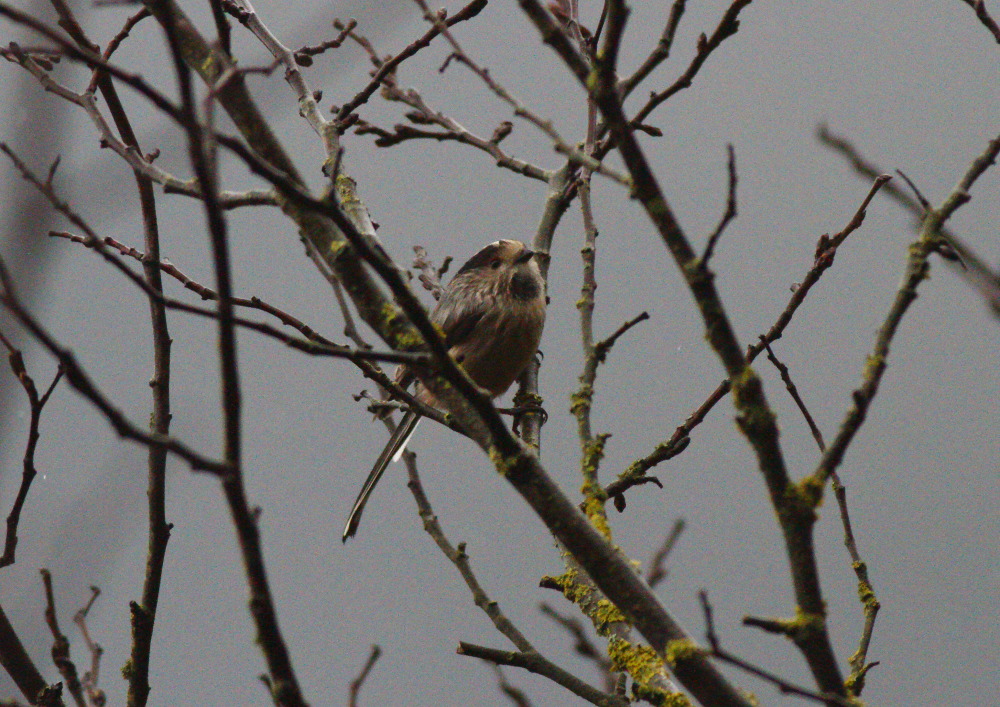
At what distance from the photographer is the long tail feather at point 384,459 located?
2941mm

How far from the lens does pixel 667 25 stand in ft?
6.58

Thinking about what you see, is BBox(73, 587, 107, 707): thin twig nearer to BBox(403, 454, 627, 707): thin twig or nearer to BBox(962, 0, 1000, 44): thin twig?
BBox(403, 454, 627, 707): thin twig

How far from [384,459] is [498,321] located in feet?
2.56

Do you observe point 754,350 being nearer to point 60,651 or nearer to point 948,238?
point 948,238

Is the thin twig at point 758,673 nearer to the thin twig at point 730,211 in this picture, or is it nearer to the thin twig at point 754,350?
the thin twig at point 730,211

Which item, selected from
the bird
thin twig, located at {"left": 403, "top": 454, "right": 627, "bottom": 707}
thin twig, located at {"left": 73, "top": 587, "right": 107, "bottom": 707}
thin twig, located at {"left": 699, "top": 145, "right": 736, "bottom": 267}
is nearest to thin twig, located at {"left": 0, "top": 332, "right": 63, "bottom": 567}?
thin twig, located at {"left": 73, "top": 587, "right": 107, "bottom": 707}

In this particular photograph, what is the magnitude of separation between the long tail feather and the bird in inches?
12.2

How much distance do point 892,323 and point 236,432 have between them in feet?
2.83

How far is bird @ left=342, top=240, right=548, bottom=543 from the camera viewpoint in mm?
3701

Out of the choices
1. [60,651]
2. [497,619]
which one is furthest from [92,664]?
[497,619]

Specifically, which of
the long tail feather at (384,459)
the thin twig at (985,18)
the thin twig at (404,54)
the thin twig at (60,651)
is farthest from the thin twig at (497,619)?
the thin twig at (985,18)

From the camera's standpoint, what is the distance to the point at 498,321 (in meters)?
3.71

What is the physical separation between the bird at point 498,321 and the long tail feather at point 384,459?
0.31m

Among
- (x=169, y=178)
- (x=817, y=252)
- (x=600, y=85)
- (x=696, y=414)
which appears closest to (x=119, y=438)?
(x=600, y=85)
